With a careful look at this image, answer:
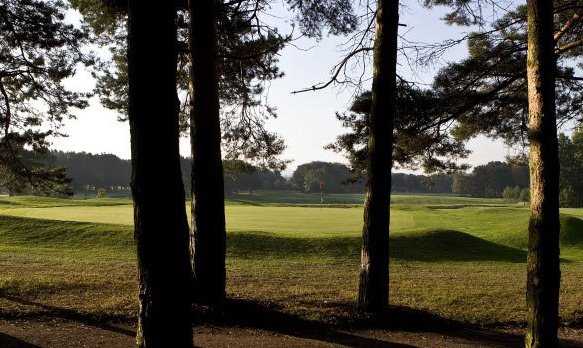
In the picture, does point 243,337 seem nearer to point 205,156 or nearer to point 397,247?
point 205,156

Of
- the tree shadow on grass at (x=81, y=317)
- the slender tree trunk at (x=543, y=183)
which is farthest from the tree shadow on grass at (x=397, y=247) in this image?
the slender tree trunk at (x=543, y=183)

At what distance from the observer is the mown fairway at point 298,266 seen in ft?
32.3

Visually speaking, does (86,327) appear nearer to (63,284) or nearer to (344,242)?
(63,284)

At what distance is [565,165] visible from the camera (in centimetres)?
7656

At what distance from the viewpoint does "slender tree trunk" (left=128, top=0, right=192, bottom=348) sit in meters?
5.44

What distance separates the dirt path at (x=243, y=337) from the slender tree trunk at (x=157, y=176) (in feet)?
5.33

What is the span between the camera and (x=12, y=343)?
273 inches

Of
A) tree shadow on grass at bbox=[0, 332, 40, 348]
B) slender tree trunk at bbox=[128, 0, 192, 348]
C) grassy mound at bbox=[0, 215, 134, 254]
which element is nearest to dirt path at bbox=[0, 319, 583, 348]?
tree shadow on grass at bbox=[0, 332, 40, 348]

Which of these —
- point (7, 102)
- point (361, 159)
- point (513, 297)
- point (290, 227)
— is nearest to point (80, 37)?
point (7, 102)

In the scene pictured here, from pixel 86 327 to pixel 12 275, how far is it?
17.7 feet

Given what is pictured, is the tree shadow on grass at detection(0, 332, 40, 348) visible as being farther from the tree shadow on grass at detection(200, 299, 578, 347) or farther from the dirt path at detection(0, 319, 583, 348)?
the tree shadow on grass at detection(200, 299, 578, 347)

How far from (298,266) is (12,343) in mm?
10330

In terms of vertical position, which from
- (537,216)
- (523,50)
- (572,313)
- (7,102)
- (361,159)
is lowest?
(572,313)

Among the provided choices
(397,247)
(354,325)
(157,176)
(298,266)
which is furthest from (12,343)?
(397,247)
